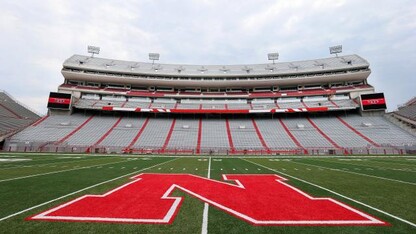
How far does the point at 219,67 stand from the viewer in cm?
5822

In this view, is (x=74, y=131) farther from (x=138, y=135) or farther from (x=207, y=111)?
(x=207, y=111)

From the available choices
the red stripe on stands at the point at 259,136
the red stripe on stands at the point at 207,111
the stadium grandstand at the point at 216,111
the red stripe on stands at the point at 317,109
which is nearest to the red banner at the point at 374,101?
the stadium grandstand at the point at 216,111

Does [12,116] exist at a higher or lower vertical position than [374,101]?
lower

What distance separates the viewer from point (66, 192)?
6.53 meters

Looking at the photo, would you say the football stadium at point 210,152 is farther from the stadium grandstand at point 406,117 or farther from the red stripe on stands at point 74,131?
the red stripe on stands at point 74,131

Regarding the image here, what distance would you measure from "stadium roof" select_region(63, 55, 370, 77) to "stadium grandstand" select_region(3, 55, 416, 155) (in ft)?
0.75

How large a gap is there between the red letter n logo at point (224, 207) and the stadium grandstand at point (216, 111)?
25.9 m

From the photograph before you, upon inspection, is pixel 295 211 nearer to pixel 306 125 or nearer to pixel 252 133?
pixel 252 133

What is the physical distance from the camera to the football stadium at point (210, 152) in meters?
4.44

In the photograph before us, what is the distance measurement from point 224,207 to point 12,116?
50.2m

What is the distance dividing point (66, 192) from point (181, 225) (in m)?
4.75

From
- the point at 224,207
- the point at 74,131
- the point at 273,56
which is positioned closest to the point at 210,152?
the point at 74,131

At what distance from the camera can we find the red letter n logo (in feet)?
13.9

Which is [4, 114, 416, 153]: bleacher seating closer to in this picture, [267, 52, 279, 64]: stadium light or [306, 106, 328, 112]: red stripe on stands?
[306, 106, 328, 112]: red stripe on stands
